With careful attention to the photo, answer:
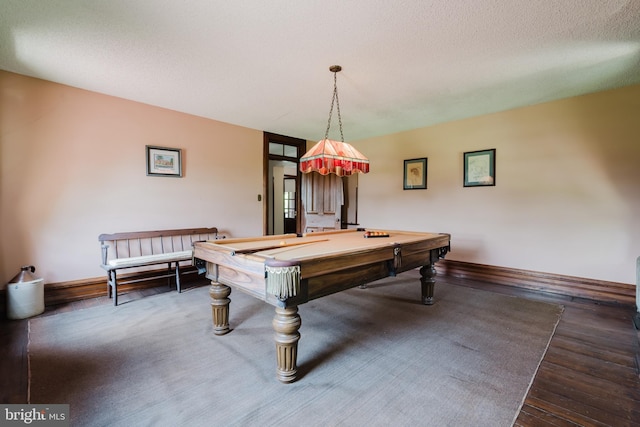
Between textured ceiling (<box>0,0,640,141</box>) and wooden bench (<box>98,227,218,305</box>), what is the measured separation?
1.78 metres

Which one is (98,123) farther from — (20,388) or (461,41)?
(461,41)

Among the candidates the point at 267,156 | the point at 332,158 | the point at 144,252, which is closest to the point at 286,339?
the point at 332,158

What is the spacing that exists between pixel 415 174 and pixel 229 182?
10.6 ft

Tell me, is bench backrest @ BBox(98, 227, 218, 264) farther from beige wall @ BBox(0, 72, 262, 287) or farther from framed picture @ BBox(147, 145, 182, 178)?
framed picture @ BBox(147, 145, 182, 178)

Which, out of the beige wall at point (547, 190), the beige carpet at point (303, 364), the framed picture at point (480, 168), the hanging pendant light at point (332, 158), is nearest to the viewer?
the beige carpet at point (303, 364)

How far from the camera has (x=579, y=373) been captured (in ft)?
6.11

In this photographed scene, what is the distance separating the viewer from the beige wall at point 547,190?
3205 mm

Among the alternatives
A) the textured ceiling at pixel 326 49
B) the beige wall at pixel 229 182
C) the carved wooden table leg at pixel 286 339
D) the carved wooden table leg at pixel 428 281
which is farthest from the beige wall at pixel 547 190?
the carved wooden table leg at pixel 286 339

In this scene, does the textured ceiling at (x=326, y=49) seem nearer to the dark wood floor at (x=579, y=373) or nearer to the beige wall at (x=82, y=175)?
the beige wall at (x=82, y=175)

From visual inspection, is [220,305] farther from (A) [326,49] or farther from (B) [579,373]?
(B) [579,373]

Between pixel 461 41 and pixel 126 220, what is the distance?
4214mm

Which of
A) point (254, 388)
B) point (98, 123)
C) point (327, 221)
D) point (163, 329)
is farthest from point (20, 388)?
point (327, 221)

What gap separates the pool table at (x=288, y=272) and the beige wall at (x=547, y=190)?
2.08m

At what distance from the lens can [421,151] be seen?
488 cm
